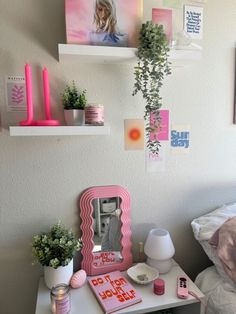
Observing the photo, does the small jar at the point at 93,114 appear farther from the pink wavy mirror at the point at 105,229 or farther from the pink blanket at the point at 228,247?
the pink blanket at the point at 228,247

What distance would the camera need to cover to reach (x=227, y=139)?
1.42 meters

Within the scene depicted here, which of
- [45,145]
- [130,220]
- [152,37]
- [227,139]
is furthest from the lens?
[227,139]

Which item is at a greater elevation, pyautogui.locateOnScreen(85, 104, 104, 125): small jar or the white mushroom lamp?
pyautogui.locateOnScreen(85, 104, 104, 125): small jar

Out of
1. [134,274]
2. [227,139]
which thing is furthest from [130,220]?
[227,139]

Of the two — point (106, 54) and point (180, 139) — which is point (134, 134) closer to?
point (180, 139)

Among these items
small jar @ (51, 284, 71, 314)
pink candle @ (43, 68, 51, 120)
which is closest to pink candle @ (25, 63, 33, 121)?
pink candle @ (43, 68, 51, 120)

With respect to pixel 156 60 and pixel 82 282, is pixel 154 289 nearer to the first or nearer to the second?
pixel 82 282

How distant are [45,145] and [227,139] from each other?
0.94 meters

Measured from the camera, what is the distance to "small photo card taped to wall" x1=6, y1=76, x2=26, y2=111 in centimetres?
112

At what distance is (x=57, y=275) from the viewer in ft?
3.64

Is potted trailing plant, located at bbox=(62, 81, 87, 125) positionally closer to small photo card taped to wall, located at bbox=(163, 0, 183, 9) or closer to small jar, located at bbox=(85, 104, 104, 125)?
small jar, located at bbox=(85, 104, 104, 125)

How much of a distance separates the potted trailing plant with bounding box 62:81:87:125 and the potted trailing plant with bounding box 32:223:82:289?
502 mm

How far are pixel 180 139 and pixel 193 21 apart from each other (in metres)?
0.57

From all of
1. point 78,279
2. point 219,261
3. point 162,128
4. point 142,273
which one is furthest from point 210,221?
point 78,279
